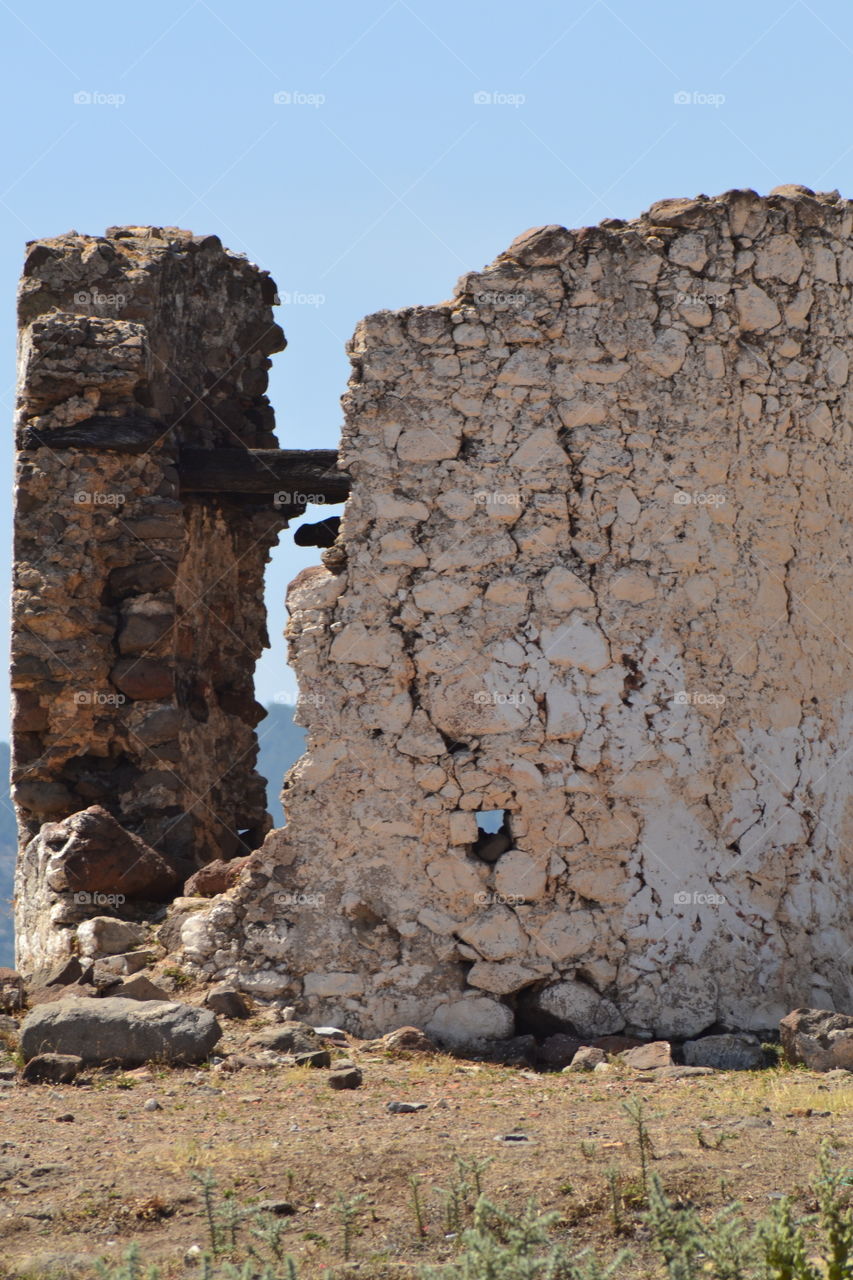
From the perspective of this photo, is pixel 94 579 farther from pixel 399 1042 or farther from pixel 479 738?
pixel 399 1042

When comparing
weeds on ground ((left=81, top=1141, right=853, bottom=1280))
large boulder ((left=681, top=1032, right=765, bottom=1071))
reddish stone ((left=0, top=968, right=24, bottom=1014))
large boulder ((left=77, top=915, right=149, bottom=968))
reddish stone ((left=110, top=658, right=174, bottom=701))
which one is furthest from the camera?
reddish stone ((left=110, top=658, right=174, bottom=701))

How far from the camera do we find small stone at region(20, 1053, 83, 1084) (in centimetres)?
568

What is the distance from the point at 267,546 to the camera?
9.35 metres

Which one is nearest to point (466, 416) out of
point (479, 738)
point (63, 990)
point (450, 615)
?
point (450, 615)

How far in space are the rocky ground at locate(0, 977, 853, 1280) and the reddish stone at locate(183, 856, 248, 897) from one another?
1063 mm

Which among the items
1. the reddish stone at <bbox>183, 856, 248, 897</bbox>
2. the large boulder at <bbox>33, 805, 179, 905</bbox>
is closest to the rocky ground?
the reddish stone at <bbox>183, 856, 248, 897</bbox>

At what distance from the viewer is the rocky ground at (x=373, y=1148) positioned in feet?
13.4

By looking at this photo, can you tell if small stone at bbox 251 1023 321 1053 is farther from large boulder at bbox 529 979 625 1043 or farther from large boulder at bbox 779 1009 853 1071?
large boulder at bbox 779 1009 853 1071

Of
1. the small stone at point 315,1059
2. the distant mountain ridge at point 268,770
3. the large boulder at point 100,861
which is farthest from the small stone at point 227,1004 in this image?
the distant mountain ridge at point 268,770

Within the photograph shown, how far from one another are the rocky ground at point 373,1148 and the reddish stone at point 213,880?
3.49ft

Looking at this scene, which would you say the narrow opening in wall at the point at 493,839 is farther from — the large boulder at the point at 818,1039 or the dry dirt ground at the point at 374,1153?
the large boulder at the point at 818,1039

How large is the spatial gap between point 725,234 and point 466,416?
1.47 m

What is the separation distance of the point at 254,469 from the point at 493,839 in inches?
114

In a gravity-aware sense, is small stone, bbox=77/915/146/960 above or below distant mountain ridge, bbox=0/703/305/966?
below
